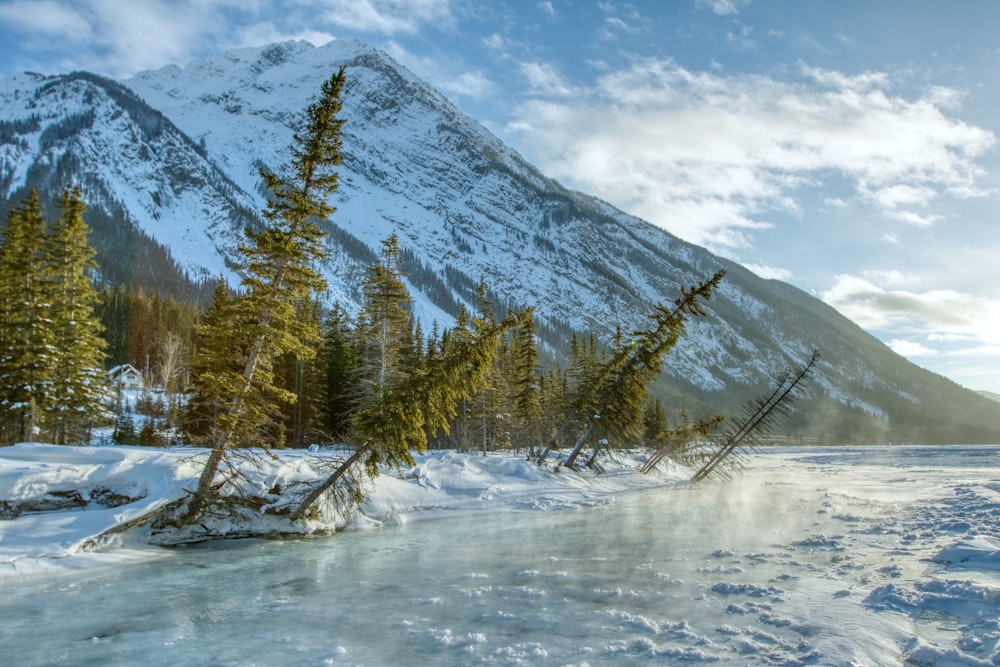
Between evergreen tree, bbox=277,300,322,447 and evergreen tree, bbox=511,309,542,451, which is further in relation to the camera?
evergreen tree, bbox=511,309,542,451

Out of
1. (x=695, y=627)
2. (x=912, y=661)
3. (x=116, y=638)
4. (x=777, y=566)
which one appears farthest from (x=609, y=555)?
(x=116, y=638)

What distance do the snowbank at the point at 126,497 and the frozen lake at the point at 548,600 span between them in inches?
48.5

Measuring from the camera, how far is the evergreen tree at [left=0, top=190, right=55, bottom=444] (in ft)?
91.8

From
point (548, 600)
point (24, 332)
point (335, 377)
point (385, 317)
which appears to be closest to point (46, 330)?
point (24, 332)

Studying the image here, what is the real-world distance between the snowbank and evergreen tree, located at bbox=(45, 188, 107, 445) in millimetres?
10852

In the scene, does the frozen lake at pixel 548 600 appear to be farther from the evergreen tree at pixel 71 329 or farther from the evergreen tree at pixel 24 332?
the evergreen tree at pixel 71 329

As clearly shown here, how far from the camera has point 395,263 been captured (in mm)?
40625

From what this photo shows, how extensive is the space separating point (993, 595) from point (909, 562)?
11.8ft

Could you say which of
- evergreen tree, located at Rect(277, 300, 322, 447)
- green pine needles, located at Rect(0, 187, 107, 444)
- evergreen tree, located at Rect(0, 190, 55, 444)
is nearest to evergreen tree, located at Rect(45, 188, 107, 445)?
green pine needles, located at Rect(0, 187, 107, 444)

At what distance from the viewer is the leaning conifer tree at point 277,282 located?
18922 mm

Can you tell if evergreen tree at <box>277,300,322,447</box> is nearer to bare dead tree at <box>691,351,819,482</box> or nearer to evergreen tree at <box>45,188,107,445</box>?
evergreen tree at <box>45,188,107,445</box>

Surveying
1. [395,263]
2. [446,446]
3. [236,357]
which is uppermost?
[395,263]

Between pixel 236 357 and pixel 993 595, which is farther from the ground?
pixel 236 357

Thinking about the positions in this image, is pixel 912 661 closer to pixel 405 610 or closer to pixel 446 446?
pixel 405 610
